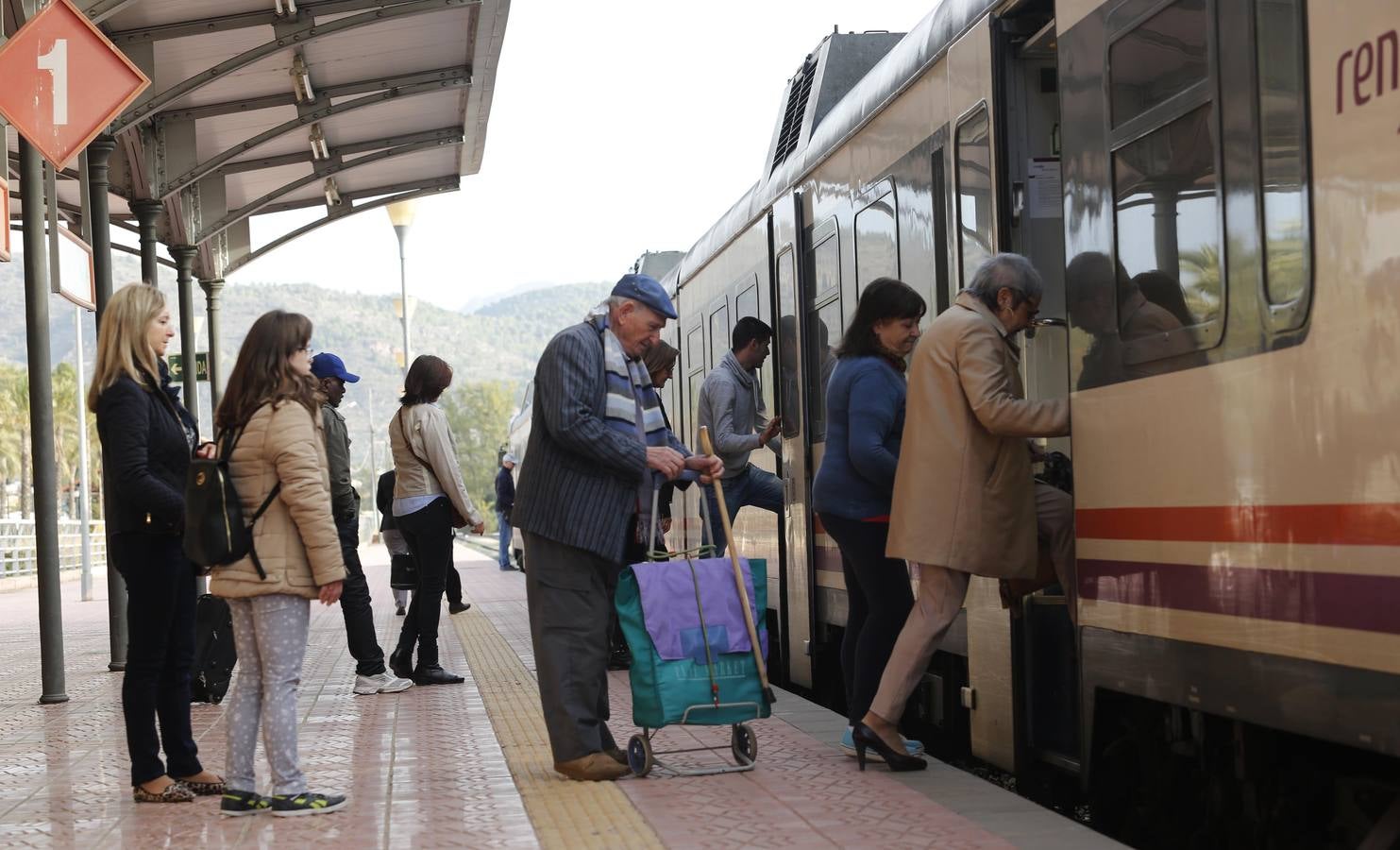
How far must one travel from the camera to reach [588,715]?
6.66 meters

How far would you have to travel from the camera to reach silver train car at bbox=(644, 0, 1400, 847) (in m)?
3.82

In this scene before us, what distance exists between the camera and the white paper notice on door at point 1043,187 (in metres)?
6.27

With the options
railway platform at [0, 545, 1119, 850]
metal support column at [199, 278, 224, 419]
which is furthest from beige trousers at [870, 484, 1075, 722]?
metal support column at [199, 278, 224, 419]

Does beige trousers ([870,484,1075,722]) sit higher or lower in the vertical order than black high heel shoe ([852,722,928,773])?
higher

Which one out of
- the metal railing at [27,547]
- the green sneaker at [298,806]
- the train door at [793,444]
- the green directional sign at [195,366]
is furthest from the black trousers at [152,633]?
the metal railing at [27,547]

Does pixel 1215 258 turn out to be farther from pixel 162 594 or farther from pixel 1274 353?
pixel 162 594

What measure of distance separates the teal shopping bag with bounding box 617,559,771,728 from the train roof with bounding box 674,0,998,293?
240 cm

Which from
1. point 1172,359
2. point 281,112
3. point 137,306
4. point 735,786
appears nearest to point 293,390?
point 137,306

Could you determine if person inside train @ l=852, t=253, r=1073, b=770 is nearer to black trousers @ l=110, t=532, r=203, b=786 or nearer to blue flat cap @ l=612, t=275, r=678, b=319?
blue flat cap @ l=612, t=275, r=678, b=319

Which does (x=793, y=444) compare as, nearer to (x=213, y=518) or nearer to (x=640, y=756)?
(x=640, y=756)

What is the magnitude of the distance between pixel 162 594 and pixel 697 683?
2.01 m

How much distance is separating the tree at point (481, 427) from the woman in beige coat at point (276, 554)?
140822 mm

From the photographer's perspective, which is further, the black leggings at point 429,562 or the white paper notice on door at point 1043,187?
the black leggings at point 429,562

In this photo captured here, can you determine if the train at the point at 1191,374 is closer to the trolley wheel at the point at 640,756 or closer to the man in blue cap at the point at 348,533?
the trolley wheel at the point at 640,756
